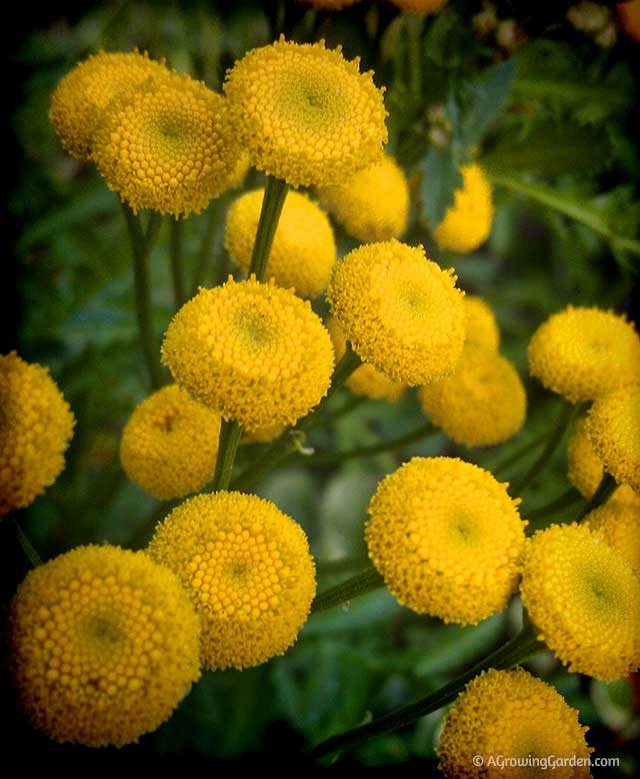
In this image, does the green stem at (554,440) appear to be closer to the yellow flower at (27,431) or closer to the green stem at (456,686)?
the green stem at (456,686)

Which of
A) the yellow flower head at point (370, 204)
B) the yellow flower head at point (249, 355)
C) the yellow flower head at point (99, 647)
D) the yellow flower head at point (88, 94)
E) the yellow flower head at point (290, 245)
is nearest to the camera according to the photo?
the yellow flower head at point (99, 647)

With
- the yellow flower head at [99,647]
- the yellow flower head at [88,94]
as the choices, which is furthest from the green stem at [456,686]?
the yellow flower head at [88,94]

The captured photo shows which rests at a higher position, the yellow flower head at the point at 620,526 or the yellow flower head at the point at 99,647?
the yellow flower head at the point at 99,647

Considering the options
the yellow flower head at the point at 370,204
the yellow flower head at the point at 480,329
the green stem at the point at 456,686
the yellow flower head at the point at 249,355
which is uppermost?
the yellow flower head at the point at 249,355

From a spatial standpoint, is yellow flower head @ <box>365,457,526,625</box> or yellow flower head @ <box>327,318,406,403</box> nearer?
yellow flower head @ <box>365,457,526,625</box>

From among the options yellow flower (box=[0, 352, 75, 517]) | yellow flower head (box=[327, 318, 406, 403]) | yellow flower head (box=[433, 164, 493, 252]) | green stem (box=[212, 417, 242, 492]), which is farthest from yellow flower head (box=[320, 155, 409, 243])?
yellow flower (box=[0, 352, 75, 517])

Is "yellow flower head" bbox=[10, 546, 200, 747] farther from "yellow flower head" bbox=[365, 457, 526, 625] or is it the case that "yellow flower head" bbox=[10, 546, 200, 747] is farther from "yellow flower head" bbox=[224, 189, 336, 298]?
"yellow flower head" bbox=[224, 189, 336, 298]
